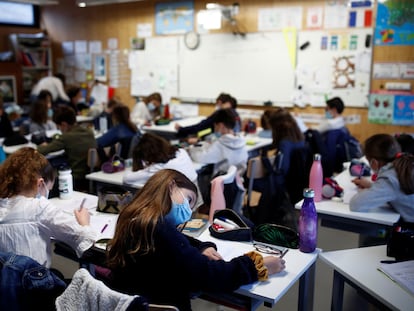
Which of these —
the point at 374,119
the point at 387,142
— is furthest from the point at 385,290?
the point at 374,119

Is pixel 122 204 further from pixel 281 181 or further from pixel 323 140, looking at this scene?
pixel 323 140

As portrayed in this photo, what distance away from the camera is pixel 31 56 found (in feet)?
29.5

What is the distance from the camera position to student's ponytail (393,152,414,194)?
269 cm

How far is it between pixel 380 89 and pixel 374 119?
403 mm

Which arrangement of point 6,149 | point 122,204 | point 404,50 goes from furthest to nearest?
1. point 404,50
2. point 6,149
3. point 122,204

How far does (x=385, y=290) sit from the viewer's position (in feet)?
6.05

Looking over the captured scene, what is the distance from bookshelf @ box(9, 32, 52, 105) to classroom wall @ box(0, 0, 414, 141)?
9.5 inches

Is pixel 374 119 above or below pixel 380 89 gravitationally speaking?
below

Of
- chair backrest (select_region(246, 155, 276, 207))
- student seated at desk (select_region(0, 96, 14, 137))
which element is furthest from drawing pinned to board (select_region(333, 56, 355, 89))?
student seated at desk (select_region(0, 96, 14, 137))

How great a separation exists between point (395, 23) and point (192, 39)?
3.10m

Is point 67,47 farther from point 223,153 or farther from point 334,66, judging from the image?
point 223,153

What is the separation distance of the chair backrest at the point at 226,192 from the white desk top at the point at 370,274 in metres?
0.81

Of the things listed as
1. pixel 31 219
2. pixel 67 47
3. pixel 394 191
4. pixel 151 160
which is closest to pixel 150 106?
pixel 67 47

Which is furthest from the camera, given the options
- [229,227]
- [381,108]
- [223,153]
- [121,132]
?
[381,108]
